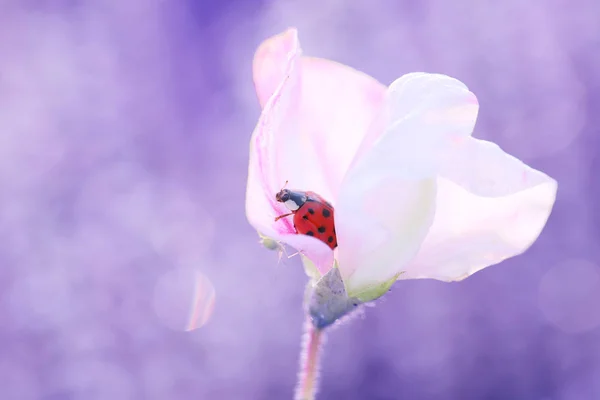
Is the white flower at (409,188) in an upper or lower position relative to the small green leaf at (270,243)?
upper

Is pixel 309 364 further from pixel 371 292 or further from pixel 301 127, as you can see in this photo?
pixel 301 127

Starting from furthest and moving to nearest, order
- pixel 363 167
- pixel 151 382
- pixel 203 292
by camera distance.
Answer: pixel 151 382 → pixel 203 292 → pixel 363 167

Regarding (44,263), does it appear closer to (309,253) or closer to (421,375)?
(421,375)

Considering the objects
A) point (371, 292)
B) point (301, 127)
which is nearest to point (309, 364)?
point (371, 292)

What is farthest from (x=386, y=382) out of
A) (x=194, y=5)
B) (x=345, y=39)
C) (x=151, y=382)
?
(x=194, y=5)

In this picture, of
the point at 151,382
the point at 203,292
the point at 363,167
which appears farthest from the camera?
the point at 151,382

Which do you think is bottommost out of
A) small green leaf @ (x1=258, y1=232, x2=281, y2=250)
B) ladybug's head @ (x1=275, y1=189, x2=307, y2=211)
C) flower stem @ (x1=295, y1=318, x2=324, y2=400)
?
flower stem @ (x1=295, y1=318, x2=324, y2=400)

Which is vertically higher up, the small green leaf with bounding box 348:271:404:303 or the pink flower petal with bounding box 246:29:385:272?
the pink flower petal with bounding box 246:29:385:272
